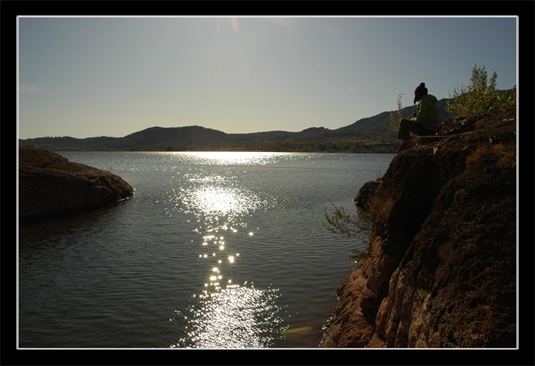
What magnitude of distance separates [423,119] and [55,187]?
1012 inches

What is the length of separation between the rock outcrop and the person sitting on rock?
23937 mm

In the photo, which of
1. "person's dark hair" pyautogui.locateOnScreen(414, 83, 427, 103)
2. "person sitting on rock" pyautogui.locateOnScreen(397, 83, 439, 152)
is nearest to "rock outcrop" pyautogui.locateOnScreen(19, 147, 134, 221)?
"person sitting on rock" pyautogui.locateOnScreen(397, 83, 439, 152)

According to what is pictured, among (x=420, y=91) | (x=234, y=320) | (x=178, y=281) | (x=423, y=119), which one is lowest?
(x=234, y=320)

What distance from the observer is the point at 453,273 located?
5305 millimetres

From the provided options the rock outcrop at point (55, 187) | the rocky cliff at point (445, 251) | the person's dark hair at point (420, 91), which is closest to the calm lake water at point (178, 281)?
the rock outcrop at point (55, 187)

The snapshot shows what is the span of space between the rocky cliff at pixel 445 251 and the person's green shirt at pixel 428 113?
1.00 metres

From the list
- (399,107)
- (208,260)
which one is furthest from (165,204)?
(399,107)

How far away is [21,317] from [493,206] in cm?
1269

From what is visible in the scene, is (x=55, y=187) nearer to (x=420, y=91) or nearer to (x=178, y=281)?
(x=178, y=281)

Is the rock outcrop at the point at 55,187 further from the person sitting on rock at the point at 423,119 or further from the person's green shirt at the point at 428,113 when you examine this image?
the person's green shirt at the point at 428,113

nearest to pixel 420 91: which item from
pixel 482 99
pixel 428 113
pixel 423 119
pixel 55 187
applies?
pixel 428 113

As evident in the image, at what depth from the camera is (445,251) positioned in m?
5.75

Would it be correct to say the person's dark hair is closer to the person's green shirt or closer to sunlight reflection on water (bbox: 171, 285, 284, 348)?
the person's green shirt

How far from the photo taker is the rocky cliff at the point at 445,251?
15.3ft
